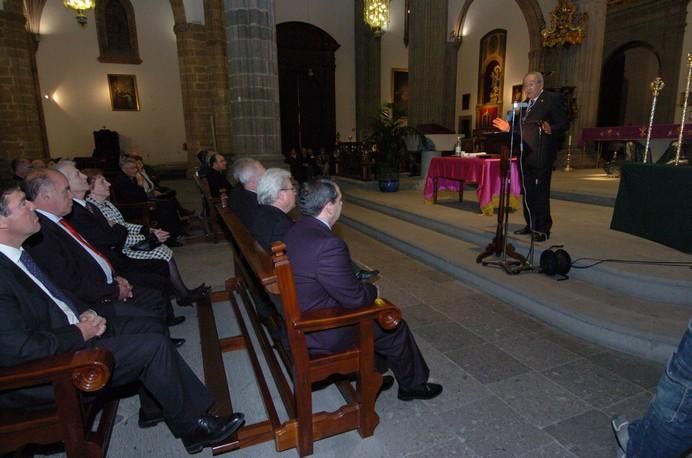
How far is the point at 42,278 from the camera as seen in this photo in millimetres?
1833

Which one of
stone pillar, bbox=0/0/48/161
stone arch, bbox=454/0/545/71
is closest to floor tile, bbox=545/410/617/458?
stone arch, bbox=454/0/545/71

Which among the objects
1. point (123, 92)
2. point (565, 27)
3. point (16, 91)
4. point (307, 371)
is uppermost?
point (565, 27)

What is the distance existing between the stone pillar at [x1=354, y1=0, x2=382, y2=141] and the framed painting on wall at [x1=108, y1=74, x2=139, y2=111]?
25.3ft

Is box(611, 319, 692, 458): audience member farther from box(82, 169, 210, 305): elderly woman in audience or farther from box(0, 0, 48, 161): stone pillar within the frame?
box(0, 0, 48, 161): stone pillar

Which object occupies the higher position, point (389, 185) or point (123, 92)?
point (123, 92)

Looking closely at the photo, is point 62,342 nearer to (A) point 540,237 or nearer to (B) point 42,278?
(B) point 42,278

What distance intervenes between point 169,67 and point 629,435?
1586cm

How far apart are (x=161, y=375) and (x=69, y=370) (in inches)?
15.7

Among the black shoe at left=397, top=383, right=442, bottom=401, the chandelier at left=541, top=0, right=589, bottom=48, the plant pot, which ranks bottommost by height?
the black shoe at left=397, top=383, right=442, bottom=401

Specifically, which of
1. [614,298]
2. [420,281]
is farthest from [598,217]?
[420,281]

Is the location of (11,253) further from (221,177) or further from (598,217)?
(598,217)

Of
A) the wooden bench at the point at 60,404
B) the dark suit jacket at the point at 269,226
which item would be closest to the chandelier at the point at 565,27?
the dark suit jacket at the point at 269,226

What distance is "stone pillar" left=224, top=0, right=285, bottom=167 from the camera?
696cm

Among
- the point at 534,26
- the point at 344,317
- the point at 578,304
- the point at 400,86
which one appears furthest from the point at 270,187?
the point at 400,86
